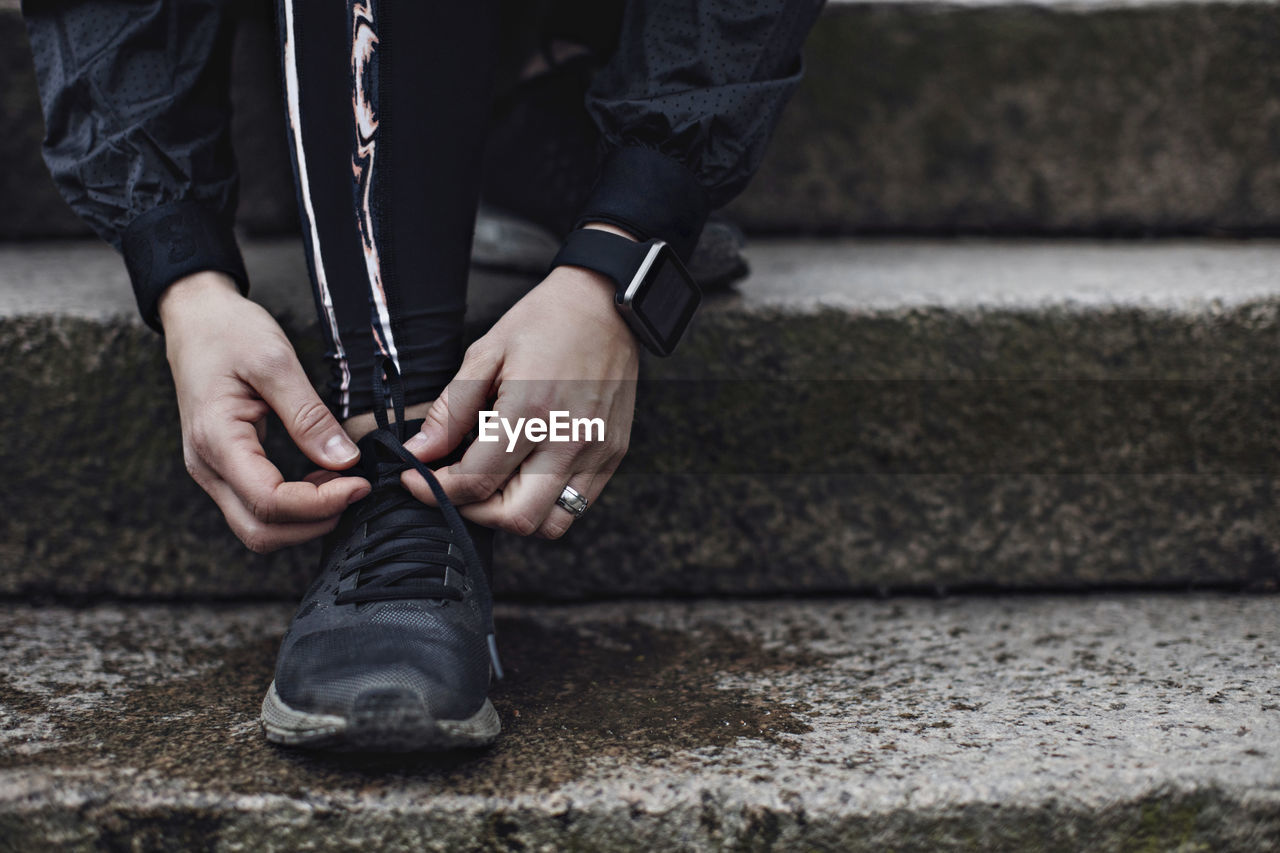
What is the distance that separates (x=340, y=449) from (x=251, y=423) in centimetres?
7

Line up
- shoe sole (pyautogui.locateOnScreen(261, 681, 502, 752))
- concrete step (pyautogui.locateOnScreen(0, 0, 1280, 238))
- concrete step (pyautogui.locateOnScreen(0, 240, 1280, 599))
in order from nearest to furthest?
shoe sole (pyautogui.locateOnScreen(261, 681, 502, 752)), concrete step (pyautogui.locateOnScreen(0, 240, 1280, 599)), concrete step (pyautogui.locateOnScreen(0, 0, 1280, 238))

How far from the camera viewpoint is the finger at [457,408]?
0.66m

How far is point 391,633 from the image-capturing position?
0.65 metres

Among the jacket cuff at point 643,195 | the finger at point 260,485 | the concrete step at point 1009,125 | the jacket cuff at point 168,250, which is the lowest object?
the finger at point 260,485

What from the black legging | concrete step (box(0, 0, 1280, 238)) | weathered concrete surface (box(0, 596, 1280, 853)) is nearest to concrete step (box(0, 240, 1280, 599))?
weathered concrete surface (box(0, 596, 1280, 853))

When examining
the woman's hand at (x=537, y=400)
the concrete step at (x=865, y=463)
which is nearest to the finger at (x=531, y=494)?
the woman's hand at (x=537, y=400)

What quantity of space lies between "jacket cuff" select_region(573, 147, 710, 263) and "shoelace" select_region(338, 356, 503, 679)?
21cm

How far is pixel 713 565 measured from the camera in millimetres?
958

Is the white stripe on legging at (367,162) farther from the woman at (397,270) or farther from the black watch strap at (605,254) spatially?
the black watch strap at (605,254)

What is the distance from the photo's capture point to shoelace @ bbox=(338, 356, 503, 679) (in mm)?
682

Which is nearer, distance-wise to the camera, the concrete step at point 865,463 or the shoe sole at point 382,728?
the shoe sole at point 382,728

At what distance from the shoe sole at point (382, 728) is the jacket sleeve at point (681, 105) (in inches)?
15.0

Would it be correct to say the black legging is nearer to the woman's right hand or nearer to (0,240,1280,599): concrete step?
the woman's right hand

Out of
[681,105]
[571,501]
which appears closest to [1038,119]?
[681,105]
